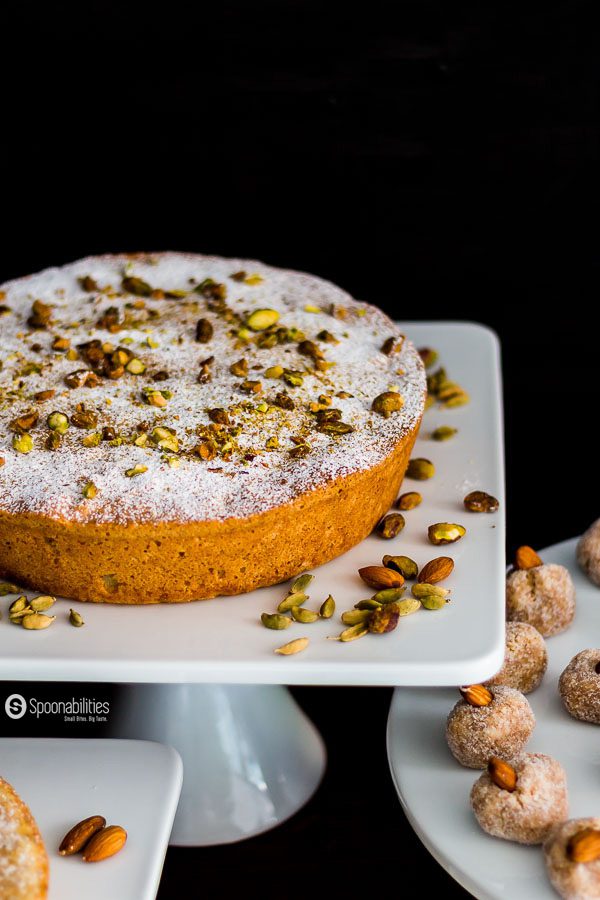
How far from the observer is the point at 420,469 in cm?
165

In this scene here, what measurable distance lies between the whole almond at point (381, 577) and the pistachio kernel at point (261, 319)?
1.41 ft

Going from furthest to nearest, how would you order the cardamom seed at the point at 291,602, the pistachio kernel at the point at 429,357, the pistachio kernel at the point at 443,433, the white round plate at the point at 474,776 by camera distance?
the pistachio kernel at the point at 429,357 < the pistachio kernel at the point at 443,433 < the cardamom seed at the point at 291,602 < the white round plate at the point at 474,776

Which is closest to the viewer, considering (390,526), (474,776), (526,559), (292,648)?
(292,648)

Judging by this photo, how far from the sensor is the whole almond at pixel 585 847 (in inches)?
48.1

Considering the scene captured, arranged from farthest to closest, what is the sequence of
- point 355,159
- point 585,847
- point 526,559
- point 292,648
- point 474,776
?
1. point 355,159
2. point 526,559
3. point 474,776
4. point 292,648
5. point 585,847

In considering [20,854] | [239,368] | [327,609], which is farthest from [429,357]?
[20,854]

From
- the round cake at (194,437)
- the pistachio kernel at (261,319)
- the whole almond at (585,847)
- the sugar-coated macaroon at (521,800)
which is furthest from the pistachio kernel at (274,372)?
the whole almond at (585,847)

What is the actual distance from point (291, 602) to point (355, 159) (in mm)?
1105

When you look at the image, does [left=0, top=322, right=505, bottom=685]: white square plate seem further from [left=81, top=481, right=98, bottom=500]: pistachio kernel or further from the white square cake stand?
[left=81, top=481, right=98, bottom=500]: pistachio kernel

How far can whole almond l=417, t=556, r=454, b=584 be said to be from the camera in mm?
1441

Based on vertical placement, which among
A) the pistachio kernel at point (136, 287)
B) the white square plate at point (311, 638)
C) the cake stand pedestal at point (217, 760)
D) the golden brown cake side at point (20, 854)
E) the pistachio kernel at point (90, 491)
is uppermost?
the pistachio kernel at point (136, 287)

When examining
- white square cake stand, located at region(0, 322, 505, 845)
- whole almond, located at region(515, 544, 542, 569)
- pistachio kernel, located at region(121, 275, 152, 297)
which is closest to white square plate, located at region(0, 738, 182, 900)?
white square cake stand, located at region(0, 322, 505, 845)

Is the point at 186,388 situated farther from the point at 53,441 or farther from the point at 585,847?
the point at 585,847

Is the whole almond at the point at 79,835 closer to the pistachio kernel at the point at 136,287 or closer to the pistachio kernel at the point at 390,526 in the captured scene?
the pistachio kernel at the point at 390,526
